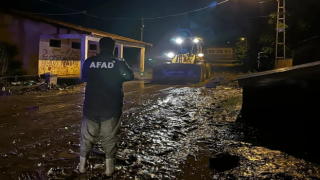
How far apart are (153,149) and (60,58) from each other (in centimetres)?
1719

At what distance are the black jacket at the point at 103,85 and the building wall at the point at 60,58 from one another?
53.1ft

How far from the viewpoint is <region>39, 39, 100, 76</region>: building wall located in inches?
718

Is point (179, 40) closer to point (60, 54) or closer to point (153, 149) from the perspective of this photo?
point (60, 54)

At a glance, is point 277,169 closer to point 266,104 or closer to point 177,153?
point 177,153

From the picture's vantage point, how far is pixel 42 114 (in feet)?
25.7

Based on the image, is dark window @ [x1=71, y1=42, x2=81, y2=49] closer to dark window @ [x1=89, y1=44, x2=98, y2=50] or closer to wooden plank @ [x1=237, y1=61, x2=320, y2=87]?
dark window @ [x1=89, y1=44, x2=98, y2=50]

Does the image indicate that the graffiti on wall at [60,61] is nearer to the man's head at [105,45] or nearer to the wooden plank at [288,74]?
the wooden plank at [288,74]

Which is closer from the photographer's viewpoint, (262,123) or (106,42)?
(106,42)

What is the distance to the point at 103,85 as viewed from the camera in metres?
3.46

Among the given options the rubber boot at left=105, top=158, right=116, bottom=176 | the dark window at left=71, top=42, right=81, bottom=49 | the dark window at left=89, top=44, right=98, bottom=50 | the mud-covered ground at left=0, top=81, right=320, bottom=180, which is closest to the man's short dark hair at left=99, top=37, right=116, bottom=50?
the rubber boot at left=105, top=158, right=116, bottom=176

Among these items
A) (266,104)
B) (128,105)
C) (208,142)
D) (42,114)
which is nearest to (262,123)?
(266,104)

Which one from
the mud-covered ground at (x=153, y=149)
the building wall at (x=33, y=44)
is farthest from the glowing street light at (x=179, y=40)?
the mud-covered ground at (x=153, y=149)

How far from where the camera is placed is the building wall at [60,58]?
1823 cm

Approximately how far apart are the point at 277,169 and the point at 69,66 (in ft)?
63.8
